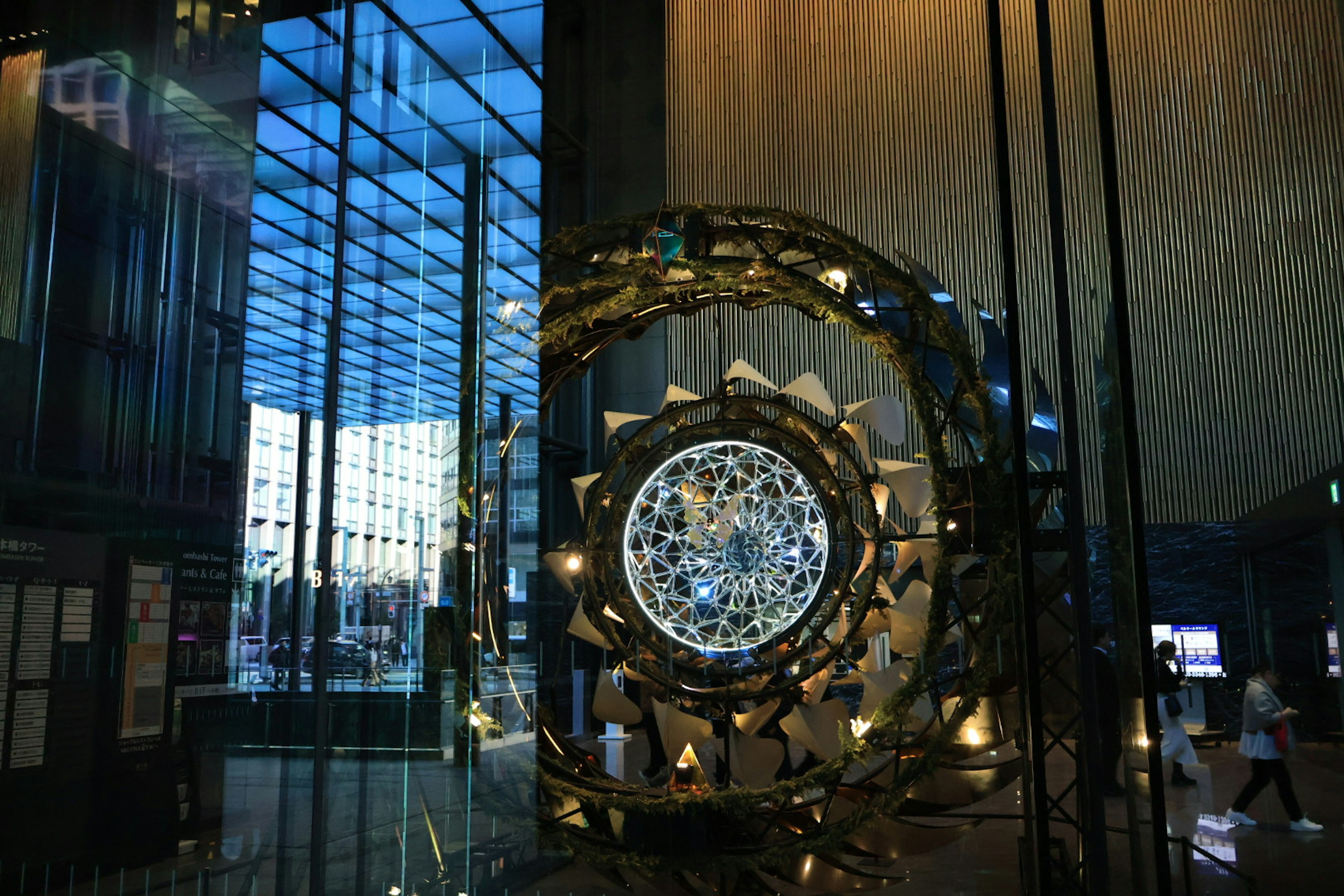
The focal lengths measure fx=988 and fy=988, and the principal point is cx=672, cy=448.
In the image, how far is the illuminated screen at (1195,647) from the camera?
1.64 metres

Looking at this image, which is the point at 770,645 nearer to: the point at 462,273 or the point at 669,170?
the point at 462,273

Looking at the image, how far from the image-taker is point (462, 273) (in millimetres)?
2371

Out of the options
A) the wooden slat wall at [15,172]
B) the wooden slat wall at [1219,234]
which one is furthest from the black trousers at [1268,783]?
the wooden slat wall at [15,172]

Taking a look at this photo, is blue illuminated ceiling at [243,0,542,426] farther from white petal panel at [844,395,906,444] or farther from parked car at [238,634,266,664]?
white petal panel at [844,395,906,444]

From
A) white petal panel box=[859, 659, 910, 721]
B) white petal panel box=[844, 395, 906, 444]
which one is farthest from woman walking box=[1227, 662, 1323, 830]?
white petal panel box=[844, 395, 906, 444]

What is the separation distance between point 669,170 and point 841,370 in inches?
103

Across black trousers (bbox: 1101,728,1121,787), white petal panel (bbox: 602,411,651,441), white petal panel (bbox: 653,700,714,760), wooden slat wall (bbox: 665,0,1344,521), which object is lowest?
white petal panel (bbox: 653,700,714,760)

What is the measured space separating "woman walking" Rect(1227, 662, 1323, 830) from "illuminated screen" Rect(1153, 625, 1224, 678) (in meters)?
0.06

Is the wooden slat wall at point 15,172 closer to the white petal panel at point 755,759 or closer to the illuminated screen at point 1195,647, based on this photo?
the illuminated screen at point 1195,647

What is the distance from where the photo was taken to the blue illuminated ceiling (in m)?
1.98

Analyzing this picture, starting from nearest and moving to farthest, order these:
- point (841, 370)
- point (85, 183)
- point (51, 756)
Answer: point (51, 756)
point (85, 183)
point (841, 370)

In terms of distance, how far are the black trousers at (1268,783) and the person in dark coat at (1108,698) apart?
26 centimetres

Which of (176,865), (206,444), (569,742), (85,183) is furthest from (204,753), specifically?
(569,742)

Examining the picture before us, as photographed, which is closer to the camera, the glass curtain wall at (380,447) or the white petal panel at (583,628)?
the glass curtain wall at (380,447)
